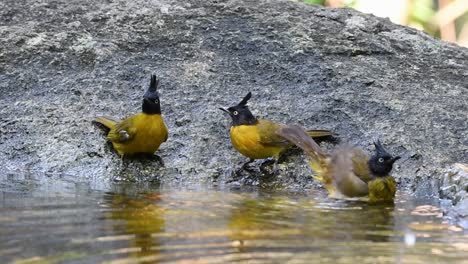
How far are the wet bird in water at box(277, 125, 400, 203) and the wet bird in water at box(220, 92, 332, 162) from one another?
128 millimetres

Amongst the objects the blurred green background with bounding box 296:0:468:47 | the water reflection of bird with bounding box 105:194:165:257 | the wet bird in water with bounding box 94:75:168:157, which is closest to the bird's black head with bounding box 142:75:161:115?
the wet bird in water with bounding box 94:75:168:157

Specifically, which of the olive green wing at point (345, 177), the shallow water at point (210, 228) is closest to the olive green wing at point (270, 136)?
the olive green wing at point (345, 177)

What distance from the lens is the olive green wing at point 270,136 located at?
18.4ft

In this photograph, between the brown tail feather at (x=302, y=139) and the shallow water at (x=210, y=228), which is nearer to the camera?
the shallow water at (x=210, y=228)

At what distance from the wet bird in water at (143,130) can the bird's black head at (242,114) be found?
46 cm

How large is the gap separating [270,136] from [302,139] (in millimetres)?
216

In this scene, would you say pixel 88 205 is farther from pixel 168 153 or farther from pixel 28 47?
pixel 28 47

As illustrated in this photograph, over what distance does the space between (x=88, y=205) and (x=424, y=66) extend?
3526 millimetres

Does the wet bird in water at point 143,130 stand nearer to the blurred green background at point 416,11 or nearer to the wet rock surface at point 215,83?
the wet rock surface at point 215,83

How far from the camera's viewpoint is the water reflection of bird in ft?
10.9

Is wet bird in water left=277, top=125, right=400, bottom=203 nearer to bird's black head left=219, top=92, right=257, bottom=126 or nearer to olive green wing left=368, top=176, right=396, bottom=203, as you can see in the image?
olive green wing left=368, top=176, right=396, bottom=203

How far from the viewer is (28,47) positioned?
686 cm

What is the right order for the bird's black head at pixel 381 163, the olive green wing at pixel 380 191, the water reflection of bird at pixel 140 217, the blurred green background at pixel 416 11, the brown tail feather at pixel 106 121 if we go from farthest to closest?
the blurred green background at pixel 416 11 < the brown tail feather at pixel 106 121 < the bird's black head at pixel 381 163 < the olive green wing at pixel 380 191 < the water reflection of bird at pixel 140 217

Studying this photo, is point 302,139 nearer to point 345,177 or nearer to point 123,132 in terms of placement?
point 345,177
